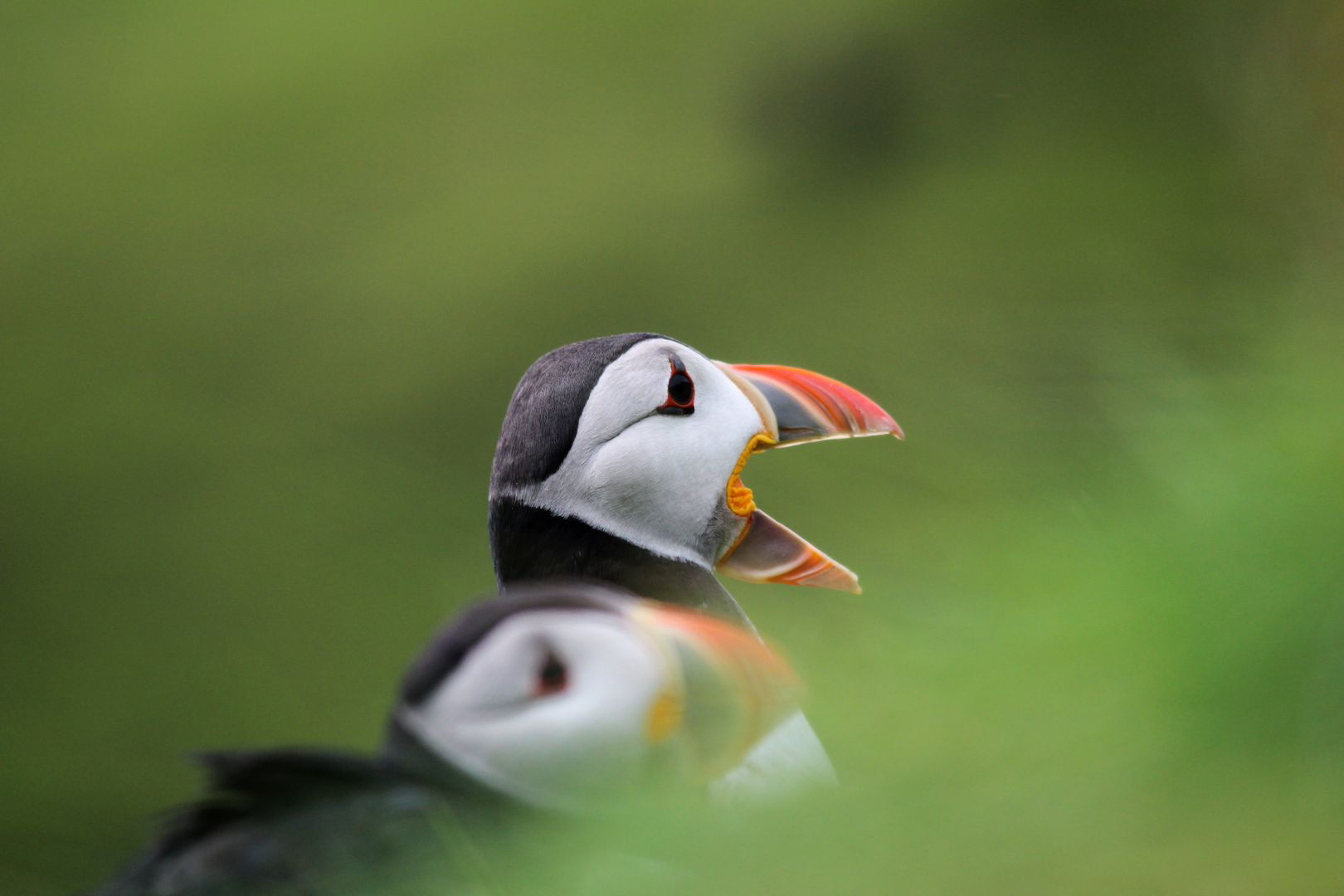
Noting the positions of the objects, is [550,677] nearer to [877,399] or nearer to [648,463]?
[648,463]

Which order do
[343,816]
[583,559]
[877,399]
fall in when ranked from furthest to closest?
[877,399] → [583,559] → [343,816]

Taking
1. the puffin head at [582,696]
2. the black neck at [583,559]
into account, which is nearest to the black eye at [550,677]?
the puffin head at [582,696]

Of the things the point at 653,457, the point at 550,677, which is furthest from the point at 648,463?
the point at 550,677

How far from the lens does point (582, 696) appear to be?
1.48 ft

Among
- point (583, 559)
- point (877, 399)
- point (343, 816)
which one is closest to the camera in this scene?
point (343, 816)

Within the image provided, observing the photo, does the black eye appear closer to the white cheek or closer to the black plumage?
the black plumage

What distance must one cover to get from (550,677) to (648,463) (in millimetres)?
390

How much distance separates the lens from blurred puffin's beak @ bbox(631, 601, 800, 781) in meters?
0.35

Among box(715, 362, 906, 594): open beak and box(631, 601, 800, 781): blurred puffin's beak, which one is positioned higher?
box(631, 601, 800, 781): blurred puffin's beak

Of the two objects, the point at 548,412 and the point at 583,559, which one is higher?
the point at 548,412

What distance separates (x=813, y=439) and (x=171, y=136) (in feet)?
9.64

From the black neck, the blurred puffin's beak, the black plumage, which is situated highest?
the blurred puffin's beak

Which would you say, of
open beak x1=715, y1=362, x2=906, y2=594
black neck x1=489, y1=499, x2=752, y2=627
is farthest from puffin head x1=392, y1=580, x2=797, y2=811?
open beak x1=715, y1=362, x2=906, y2=594

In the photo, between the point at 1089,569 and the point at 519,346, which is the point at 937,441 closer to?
the point at 1089,569
